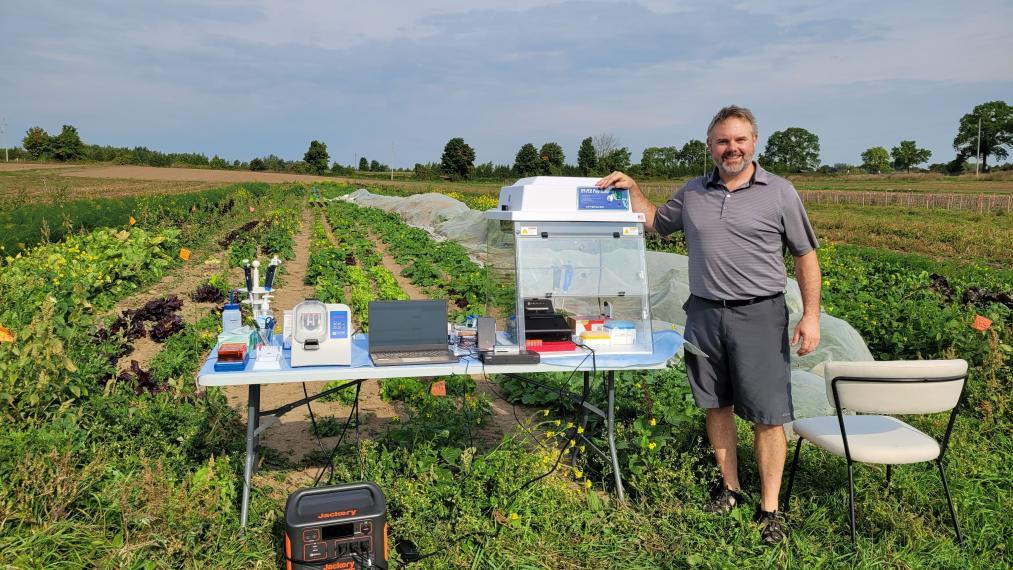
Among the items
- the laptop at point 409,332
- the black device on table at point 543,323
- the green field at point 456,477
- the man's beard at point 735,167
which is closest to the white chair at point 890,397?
the green field at point 456,477

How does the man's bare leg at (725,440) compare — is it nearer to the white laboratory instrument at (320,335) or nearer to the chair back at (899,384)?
the chair back at (899,384)

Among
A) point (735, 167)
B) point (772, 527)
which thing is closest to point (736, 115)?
point (735, 167)

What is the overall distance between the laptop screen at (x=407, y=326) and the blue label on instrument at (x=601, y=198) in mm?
980

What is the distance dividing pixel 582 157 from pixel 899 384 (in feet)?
203

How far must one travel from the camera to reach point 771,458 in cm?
371

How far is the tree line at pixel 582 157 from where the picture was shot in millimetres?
66062

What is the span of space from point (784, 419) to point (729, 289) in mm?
712

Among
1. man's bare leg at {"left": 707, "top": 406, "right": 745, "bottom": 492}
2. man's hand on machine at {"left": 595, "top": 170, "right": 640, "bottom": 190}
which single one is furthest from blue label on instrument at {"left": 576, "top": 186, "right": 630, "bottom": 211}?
man's bare leg at {"left": 707, "top": 406, "right": 745, "bottom": 492}

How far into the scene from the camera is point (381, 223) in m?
22.2

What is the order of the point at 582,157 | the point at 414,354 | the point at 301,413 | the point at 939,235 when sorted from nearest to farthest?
the point at 414,354
the point at 301,413
the point at 939,235
the point at 582,157

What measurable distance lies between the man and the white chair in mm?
249

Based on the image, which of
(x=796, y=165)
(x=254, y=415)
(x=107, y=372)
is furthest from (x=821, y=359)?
(x=796, y=165)

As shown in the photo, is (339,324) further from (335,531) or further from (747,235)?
(747,235)

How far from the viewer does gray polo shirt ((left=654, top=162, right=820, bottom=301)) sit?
3596mm
